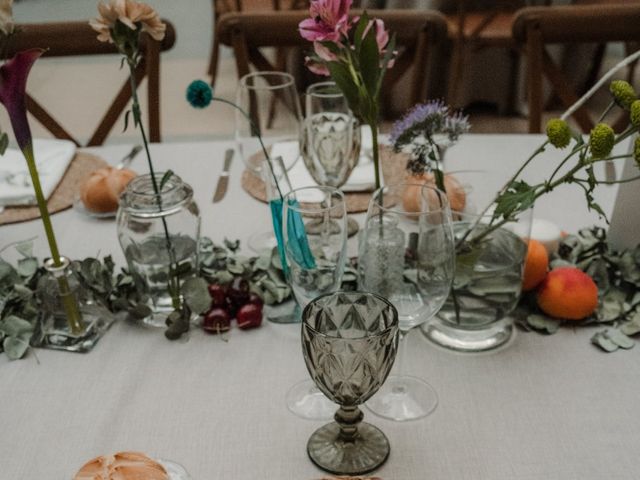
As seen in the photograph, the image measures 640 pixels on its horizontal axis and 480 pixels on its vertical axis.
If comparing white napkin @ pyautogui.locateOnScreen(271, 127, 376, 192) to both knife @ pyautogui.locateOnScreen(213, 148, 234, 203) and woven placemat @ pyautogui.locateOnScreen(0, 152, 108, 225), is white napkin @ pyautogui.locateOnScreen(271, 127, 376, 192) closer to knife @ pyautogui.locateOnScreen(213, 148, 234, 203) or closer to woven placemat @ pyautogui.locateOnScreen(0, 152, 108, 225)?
knife @ pyautogui.locateOnScreen(213, 148, 234, 203)

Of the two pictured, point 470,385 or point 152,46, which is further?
point 152,46

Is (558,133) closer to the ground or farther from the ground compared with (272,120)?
farther from the ground

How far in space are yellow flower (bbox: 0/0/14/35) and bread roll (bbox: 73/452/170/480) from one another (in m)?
0.39

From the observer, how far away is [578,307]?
801 millimetres

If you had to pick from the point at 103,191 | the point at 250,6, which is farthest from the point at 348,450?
the point at 250,6

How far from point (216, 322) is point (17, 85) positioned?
32 cm

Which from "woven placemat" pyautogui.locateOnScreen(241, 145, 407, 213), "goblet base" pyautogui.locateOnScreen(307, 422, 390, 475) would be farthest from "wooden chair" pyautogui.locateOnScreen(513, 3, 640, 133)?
"goblet base" pyautogui.locateOnScreen(307, 422, 390, 475)

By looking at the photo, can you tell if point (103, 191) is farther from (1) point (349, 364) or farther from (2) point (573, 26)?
(2) point (573, 26)

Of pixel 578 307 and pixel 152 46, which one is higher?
pixel 152 46

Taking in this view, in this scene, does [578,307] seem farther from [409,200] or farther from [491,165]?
[491,165]

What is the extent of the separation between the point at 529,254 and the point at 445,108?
0.19 metres

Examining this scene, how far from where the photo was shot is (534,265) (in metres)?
0.81

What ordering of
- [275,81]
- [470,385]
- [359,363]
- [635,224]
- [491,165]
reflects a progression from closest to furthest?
[359,363], [470,385], [635,224], [275,81], [491,165]

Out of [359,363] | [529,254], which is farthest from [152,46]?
[359,363]
